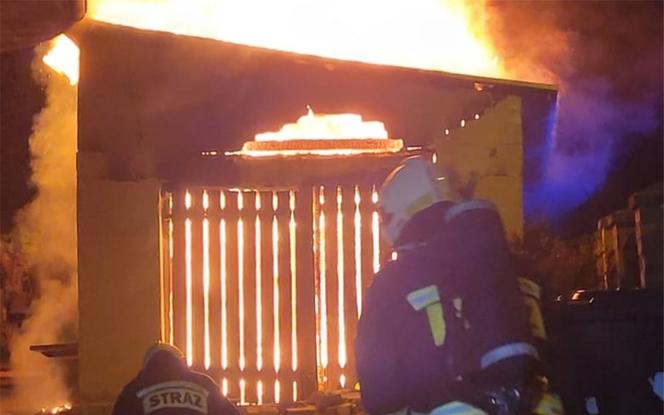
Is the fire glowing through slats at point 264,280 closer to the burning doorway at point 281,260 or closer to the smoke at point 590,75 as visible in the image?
the burning doorway at point 281,260

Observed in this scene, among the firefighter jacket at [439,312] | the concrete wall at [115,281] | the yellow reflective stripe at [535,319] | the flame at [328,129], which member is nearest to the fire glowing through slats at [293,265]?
the flame at [328,129]

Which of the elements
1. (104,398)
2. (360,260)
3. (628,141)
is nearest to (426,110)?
(360,260)

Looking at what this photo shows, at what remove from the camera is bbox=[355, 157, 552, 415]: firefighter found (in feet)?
13.3

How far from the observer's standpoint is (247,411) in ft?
27.5

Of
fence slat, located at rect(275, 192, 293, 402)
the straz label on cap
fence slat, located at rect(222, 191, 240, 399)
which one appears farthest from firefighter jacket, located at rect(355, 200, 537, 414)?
fence slat, located at rect(222, 191, 240, 399)

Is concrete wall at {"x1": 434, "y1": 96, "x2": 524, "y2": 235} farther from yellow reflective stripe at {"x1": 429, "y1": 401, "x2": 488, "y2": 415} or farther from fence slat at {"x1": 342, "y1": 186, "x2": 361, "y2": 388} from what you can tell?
yellow reflective stripe at {"x1": 429, "y1": 401, "x2": 488, "y2": 415}

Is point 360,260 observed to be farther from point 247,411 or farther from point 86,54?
point 86,54

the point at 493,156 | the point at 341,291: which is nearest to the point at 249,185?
the point at 341,291

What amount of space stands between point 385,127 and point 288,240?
1.28 metres

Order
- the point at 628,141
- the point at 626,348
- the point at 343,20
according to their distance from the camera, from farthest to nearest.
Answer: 1. the point at 628,141
2. the point at 343,20
3. the point at 626,348

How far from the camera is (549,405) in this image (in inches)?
172

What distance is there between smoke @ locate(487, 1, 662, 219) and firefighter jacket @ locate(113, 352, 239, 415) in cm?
805

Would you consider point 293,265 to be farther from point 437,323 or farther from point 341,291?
point 437,323

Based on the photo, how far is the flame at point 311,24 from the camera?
930cm
